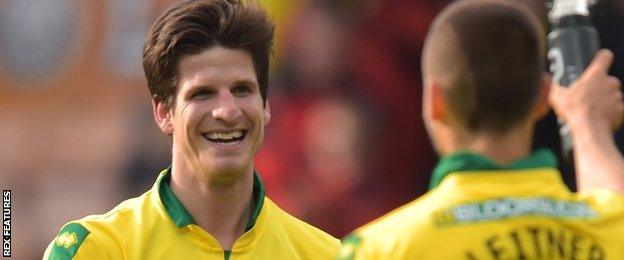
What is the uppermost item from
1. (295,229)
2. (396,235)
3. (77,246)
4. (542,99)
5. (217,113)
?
(542,99)

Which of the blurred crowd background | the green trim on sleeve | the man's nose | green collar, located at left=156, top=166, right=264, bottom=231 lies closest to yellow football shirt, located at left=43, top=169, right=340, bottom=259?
green collar, located at left=156, top=166, right=264, bottom=231

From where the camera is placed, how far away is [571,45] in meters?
3.55

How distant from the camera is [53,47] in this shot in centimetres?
993

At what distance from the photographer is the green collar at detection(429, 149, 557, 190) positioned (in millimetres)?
3291

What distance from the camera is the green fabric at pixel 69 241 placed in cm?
473

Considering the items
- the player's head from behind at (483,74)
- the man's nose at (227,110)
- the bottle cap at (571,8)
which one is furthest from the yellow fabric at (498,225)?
the man's nose at (227,110)

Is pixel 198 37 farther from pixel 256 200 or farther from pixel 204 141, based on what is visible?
pixel 256 200

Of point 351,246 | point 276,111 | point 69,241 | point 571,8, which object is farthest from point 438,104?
point 276,111

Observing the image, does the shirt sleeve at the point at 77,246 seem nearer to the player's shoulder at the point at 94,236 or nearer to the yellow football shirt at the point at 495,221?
the player's shoulder at the point at 94,236

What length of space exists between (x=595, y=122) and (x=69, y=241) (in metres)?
2.03

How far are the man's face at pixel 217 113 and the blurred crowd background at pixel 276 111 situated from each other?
10.7ft

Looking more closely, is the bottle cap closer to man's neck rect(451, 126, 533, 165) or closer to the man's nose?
man's neck rect(451, 126, 533, 165)

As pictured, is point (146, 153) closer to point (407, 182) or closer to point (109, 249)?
point (407, 182)

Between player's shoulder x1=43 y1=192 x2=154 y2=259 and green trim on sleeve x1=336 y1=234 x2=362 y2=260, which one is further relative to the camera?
player's shoulder x1=43 y1=192 x2=154 y2=259
